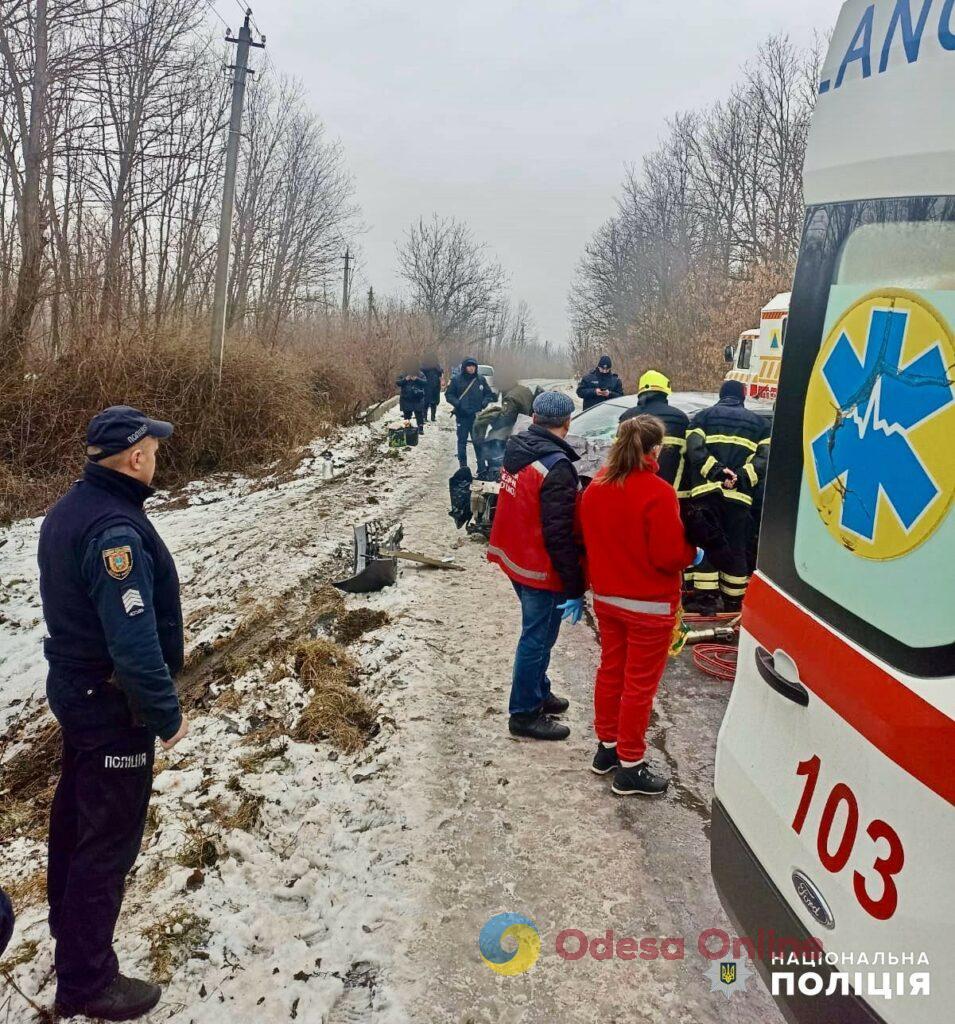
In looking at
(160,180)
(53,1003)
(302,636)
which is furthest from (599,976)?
(160,180)

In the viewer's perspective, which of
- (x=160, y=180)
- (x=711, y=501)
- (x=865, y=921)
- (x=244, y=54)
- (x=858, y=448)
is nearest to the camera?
(x=865, y=921)

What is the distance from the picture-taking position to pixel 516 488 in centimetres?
355

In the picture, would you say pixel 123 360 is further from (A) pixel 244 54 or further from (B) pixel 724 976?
(B) pixel 724 976

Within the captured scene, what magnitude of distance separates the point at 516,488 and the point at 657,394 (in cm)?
223

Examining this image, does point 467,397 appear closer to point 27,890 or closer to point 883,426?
point 27,890

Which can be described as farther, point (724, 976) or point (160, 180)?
point (160, 180)

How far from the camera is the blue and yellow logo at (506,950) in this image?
240cm

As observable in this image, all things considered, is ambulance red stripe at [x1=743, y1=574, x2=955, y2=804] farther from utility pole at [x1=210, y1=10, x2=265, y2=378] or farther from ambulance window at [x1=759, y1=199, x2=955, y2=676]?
utility pole at [x1=210, y1=10, x2=265, y2=378]

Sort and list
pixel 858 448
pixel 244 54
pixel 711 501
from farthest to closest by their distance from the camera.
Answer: pixel 244 54 → pixel 711 501 → pixel 858 448

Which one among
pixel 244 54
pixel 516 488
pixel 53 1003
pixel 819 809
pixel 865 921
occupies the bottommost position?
pixel 53 1003

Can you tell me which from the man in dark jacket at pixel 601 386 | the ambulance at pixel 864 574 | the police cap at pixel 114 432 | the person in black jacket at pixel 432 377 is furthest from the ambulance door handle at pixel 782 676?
the person in black jacket at pixel 432 377

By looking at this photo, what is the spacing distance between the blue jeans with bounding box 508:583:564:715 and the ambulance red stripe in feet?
6.07

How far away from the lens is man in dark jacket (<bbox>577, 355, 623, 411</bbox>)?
36.7ft

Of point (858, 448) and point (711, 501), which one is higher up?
point (858, 448)
